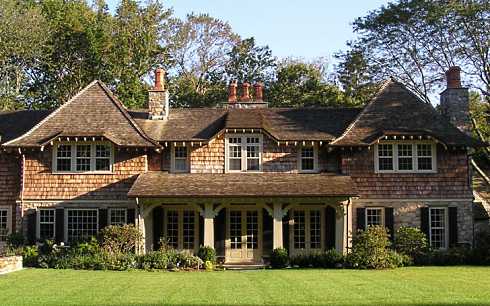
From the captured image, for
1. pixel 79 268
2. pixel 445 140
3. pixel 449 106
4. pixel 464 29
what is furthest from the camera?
pixel 464 29

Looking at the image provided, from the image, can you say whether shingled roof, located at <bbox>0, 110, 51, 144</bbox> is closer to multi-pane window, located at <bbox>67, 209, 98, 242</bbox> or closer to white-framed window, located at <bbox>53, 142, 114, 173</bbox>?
white-framed window, located at <bbox>53, 142, 114, 173</bbox>

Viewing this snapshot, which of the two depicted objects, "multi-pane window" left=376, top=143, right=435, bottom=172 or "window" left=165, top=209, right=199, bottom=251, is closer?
"multi-pane window" left=376, top=143, right=435, bottom=172

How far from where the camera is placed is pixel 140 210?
2528cm

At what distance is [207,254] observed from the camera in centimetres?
2444

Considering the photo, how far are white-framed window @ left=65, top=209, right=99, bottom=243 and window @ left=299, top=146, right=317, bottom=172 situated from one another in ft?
29.8

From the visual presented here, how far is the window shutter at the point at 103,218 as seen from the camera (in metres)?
26.6

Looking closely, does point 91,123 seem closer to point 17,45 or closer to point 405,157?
point 405,157

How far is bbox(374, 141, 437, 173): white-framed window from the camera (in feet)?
87.9

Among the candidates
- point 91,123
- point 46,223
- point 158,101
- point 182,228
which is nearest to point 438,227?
point 182,228

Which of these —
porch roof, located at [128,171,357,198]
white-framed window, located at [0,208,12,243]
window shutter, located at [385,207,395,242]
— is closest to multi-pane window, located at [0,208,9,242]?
white-framed window, located at [0,208,12,243]

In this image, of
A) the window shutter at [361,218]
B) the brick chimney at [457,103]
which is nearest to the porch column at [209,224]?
the window shutter at [361,218]

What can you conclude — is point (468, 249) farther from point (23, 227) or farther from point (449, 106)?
point (23, 227)

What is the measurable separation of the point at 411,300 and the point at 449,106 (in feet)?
53.1

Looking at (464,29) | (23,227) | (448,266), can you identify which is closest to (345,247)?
(448,266)
